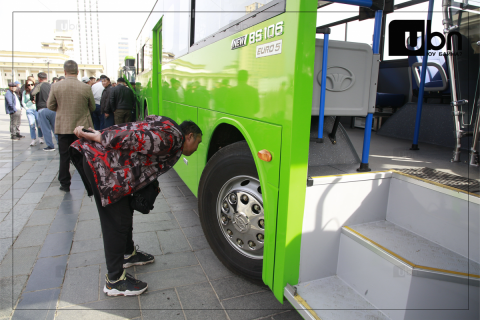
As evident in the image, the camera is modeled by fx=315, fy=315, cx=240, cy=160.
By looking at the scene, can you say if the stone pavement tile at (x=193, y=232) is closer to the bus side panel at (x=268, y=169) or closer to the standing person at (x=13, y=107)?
the bus side panel at (x=268, y=169)

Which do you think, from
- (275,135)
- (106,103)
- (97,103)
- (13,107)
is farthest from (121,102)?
(275,135)

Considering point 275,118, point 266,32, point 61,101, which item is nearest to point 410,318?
point 275,118

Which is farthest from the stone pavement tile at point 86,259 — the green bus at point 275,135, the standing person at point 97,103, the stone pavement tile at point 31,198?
the standing person at point 97,103

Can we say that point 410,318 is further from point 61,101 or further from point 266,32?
point 61,101

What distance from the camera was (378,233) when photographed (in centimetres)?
201

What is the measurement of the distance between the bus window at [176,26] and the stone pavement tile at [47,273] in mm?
2538

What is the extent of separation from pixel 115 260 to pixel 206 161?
115 centimetres

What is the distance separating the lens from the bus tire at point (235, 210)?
2320 millimetres

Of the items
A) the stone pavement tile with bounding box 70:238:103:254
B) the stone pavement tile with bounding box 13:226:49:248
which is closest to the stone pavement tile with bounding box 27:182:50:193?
the stone pavement tile with bounding box 13:226:49:248

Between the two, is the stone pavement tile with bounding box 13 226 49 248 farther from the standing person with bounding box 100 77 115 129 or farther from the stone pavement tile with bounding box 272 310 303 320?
the standing person with bounding box 100 77 115 129

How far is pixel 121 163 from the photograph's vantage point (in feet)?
7.28

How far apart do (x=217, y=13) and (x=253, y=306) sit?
245 centimetres

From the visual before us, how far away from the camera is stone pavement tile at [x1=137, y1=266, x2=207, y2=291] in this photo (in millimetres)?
2608

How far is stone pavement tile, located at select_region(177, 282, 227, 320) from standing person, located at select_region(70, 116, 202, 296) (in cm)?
37
